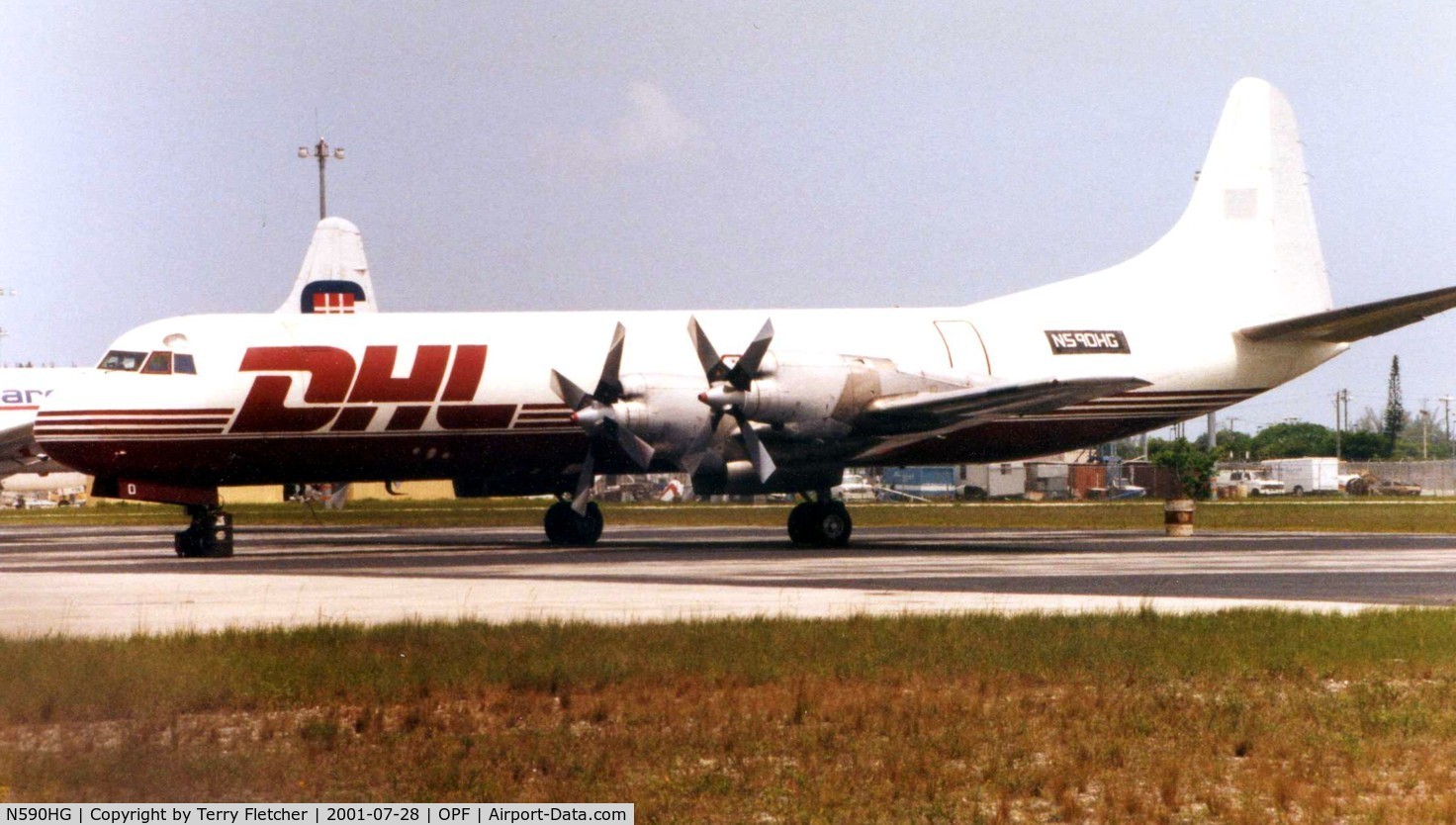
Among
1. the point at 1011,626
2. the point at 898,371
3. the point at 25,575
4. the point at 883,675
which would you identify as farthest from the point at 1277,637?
the point at 25,575

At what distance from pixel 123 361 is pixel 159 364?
71cm

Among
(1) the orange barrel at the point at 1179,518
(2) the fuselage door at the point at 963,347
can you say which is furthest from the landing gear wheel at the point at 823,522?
(1) the orange barrel at the point at 1179,518

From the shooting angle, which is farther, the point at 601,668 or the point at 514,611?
the point at 514,611

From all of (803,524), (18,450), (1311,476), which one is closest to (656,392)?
(803,524)

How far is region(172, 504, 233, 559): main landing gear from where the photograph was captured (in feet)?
95.1

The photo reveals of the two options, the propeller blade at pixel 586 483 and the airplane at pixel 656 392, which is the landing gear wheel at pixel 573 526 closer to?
the airplane at pixel 656 392

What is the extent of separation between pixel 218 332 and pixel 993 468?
7252 centimetres

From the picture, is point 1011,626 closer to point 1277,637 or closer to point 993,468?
point 1277,637

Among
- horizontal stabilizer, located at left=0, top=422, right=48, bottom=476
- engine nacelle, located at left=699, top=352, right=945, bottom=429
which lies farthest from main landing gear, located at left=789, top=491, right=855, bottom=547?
horizontal stabilizer, located at left=0, top=422, right=48, bottom=476

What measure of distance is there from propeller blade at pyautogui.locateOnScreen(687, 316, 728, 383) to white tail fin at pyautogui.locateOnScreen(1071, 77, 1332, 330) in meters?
11.6

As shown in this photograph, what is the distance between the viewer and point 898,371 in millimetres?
30281

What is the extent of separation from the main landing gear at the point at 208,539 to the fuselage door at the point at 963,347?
1515cm

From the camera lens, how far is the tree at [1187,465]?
8256 cm

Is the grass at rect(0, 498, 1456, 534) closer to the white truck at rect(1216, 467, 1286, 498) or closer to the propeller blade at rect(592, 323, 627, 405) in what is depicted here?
the propeller blade at rect(592, 323, 627, 405)
